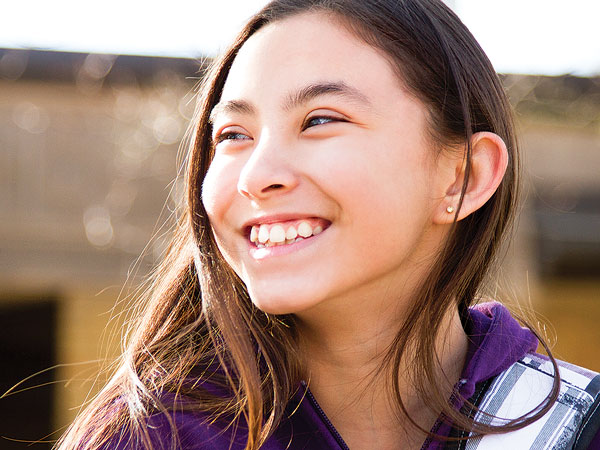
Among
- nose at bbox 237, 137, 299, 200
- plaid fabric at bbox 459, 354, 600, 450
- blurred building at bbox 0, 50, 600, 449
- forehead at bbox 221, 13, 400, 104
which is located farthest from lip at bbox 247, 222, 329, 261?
blurred building at bbox 0, 50, 600, 449

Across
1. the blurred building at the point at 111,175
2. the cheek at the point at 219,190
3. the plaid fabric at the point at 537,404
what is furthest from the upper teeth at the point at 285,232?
the blurred building at the point at 111,175

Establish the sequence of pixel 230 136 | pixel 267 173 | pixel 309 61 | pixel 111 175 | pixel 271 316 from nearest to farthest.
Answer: pixel 267 173 → pixel 309 61 → pixel 230 136 → pixel 271 316 → pixel 111 175

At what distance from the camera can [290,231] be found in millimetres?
1928

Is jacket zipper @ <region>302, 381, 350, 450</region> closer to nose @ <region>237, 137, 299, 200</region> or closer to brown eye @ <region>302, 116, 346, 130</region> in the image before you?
nose @ <region>237, 137, 299, 200</region>

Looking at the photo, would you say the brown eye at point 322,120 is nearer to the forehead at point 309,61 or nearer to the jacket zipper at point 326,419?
the forehead at point 309,61

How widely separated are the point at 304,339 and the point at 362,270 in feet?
1.26

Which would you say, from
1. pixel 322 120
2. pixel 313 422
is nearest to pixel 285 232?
pixel 322 120

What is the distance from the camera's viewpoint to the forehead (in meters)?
1.98

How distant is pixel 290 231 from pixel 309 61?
0.41 metres

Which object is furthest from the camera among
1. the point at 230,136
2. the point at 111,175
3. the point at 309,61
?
the point at 111,175

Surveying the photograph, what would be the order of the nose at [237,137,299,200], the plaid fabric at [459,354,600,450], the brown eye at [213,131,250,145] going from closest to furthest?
1. the nose at [237,137,299,200]
2. the plaid fabric at [459,354,600,450]
3. the brown eye at [213,131,250,145]

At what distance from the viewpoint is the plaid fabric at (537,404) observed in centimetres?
200

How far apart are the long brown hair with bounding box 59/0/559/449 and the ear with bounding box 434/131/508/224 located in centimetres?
4

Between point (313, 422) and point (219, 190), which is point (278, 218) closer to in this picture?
point (219, 190)
